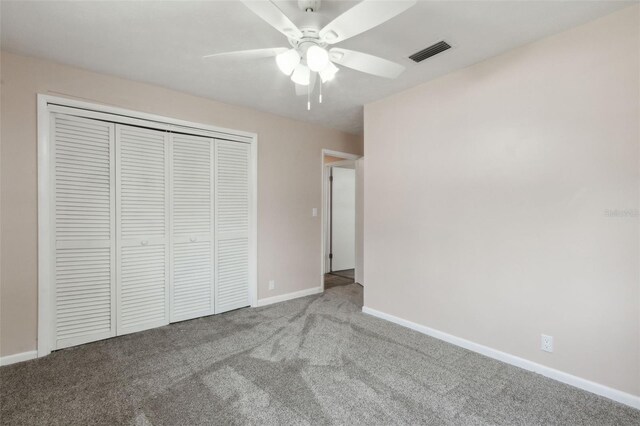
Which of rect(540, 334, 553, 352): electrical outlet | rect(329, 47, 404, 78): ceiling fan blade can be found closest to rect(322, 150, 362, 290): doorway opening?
rect(540, 334, 553, 352): electrical outlet

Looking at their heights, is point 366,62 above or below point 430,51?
below

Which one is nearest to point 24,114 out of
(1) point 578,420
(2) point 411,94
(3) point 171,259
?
(3) point 171,259

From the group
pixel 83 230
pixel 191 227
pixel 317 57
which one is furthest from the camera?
pixel 191 227

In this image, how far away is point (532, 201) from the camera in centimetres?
222

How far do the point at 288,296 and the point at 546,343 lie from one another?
276 cm

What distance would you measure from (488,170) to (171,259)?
3.14m

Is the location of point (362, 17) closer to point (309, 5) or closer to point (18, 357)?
point (309, 5)

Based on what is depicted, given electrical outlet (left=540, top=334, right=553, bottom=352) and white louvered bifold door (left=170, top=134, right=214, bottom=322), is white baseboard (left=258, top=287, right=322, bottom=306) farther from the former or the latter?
electrical outlet (left=540, top=334, right=553, bottom=352)

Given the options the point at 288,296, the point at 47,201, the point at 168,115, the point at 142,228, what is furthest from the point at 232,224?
the point at 47,201

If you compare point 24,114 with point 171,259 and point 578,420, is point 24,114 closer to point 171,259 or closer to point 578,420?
point 171,259

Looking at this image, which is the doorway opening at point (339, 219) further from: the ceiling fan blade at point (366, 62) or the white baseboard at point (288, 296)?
the ceiling fan blade at point (366, 62)

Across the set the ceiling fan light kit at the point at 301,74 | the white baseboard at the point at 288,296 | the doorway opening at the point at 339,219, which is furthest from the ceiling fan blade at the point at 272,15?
the doorway opening at the point at 339,219

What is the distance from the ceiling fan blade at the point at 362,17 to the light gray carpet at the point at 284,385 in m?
2.10

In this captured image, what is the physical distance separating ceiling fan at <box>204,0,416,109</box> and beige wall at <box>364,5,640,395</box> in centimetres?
119
